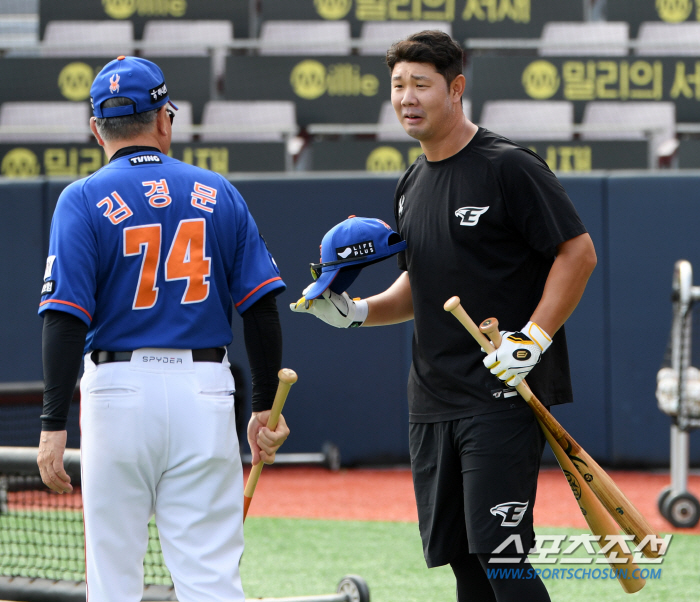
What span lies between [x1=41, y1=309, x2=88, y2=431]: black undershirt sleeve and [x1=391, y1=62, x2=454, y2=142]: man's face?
1052mm

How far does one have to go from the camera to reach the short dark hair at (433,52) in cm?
257

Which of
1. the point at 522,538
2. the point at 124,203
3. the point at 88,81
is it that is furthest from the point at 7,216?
the point at 522,538

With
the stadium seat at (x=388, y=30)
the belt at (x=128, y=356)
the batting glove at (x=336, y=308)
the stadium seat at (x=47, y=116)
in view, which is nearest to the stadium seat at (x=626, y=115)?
the stadium seat at (x=388, y=30)

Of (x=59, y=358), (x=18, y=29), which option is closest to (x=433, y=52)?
(x=59, y=358)

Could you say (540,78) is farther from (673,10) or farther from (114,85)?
(114,85)

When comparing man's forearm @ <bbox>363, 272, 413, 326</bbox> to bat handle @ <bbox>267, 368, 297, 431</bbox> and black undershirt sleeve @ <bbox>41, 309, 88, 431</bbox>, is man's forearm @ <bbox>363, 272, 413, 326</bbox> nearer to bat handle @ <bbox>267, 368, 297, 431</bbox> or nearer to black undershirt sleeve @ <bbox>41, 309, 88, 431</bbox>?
bat handle @ <bbox>267, 368, 297, 431</bbox>

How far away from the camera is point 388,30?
9.41 metres

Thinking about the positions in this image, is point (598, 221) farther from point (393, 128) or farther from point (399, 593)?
point (399, 593)

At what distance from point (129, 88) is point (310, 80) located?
21.9 feet

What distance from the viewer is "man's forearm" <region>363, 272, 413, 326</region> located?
292 centimetres

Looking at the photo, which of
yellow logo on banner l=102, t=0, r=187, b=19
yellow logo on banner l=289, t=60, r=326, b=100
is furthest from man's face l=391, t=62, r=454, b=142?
yellow logo on banner l=102, t=0, r=187, b=19

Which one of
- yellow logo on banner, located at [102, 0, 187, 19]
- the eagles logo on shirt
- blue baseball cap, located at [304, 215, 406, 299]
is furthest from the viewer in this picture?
yellow logo on banner, located at [102, 0, 187, 19]

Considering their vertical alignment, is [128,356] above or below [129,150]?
below

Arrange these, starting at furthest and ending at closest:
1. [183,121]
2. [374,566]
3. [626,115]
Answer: [626,115] → [183,121] → [374,566]
